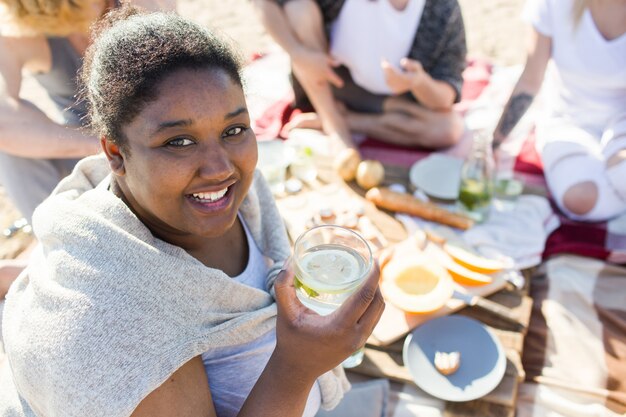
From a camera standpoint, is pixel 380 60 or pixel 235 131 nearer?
pixel 235 131

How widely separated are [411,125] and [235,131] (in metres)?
2.55

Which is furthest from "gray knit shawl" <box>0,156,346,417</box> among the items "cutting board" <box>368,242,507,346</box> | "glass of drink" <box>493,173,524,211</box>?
"glass of drink" <box>493,173,524,211</box>

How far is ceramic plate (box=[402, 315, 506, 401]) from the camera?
6.97ft

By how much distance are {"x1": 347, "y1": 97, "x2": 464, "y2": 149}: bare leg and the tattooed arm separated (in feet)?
1.22

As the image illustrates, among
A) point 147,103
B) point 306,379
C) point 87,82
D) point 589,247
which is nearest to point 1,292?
point 87,82

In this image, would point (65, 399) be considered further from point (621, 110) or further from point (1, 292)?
point (621, 110)

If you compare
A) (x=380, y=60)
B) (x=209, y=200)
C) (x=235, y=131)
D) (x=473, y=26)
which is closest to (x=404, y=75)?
(x=380, y=60)

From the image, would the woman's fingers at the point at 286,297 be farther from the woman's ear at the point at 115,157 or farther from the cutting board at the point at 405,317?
Result: the cutting board at the point at 405,317

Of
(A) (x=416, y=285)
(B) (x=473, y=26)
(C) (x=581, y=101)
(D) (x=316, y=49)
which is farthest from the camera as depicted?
(B) (x=473, y=26)

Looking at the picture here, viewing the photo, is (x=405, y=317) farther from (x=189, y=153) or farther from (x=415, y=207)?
(x=189, y=153)

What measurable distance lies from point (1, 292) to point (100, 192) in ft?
3.23

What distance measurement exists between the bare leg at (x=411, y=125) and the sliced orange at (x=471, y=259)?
120cm

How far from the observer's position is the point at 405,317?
240cm

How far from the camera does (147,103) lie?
1279 millimetres
